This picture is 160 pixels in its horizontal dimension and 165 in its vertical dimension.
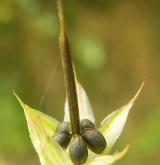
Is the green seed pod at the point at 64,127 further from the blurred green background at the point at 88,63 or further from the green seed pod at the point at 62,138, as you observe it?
the blurred green background at the point at 88,63

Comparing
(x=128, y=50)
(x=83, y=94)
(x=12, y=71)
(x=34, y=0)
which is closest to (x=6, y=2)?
(x=34, y=0)

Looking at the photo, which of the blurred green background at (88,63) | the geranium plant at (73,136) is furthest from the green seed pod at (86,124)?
the blurred green background at (88,63)

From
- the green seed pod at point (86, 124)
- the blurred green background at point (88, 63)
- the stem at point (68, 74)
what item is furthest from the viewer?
the blurred green background at point (88, 63)

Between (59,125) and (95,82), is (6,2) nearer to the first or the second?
(95,82)

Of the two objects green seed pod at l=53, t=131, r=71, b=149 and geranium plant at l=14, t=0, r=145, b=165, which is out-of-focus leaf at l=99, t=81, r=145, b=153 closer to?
geranium plant at l=14, t=0, r=145, b=165

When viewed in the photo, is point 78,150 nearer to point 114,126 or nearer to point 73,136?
point 73,136

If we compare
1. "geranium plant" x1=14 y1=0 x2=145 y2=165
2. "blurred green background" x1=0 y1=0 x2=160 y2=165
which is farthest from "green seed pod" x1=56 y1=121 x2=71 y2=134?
"blurred green background" x1=0 y1=0 x2=160 y2=165
